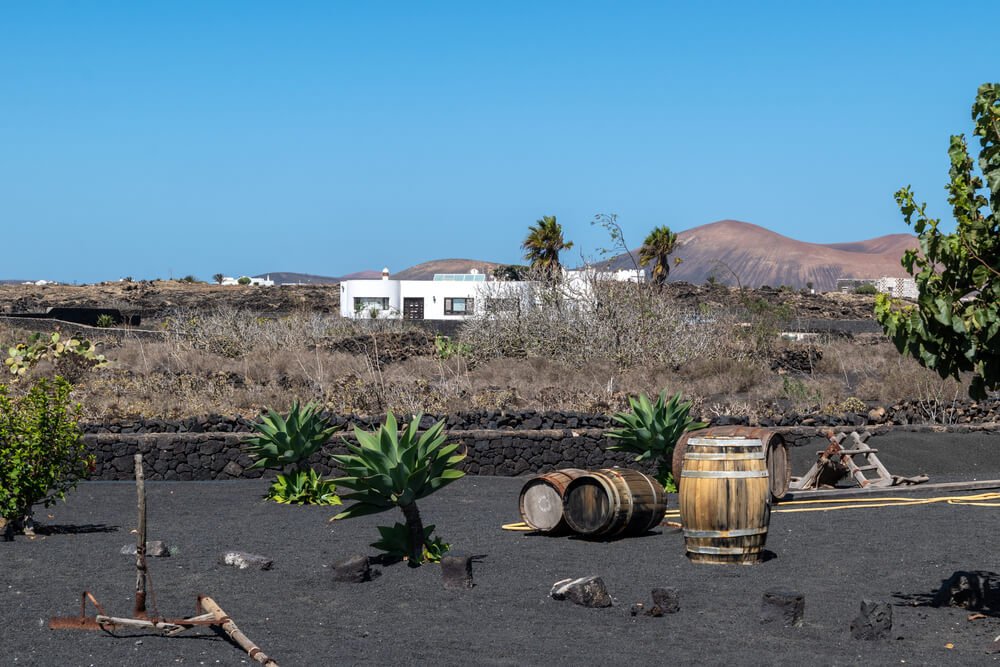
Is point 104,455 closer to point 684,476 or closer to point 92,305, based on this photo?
point 684,476

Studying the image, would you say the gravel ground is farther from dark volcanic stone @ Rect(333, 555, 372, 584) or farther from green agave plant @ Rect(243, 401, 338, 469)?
green agave plant @ Rect(243, 401, 338, 469)

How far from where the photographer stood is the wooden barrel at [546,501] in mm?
10742

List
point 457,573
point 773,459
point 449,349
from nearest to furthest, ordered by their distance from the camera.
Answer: point 457,573 → point 773,459 → point 449,349

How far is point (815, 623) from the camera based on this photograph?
7406 mm

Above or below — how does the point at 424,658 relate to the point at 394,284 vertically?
below

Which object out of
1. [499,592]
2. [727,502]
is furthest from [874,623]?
[499,592]

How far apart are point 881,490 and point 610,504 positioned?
508 cm

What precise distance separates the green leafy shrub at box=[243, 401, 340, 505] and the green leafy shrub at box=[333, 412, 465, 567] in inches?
158

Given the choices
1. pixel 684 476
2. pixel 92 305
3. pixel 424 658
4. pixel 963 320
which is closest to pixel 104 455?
pixel 684 476

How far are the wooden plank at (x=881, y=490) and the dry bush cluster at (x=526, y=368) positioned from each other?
5308 mm

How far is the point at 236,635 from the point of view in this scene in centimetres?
670

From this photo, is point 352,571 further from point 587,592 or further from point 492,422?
point 492,422

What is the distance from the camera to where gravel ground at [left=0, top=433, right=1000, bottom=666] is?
680 cm

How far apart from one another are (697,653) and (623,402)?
14149mm
